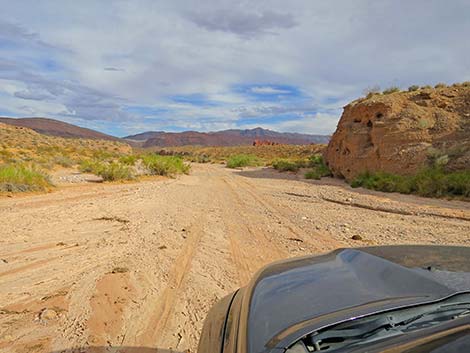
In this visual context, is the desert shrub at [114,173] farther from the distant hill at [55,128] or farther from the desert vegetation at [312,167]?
the distant hill at [55,128]

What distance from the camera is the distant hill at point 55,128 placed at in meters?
141

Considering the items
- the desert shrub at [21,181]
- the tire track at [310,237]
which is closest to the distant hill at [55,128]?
the desert shrub at [21,181]

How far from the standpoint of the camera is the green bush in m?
13.2

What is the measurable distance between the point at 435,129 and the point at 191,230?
1611cm

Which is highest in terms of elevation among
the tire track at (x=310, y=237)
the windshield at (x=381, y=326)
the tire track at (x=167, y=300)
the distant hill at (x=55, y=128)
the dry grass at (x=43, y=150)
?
the distant hill at (x=55, y=128)

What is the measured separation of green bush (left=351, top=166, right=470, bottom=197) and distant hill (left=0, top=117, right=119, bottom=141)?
135 meters

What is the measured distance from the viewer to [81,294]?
4.53 meters

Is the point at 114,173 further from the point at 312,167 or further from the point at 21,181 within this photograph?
the point at 312,167

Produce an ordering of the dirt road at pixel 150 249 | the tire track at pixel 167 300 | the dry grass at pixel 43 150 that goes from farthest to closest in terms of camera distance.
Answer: the dry grass at pixel 43 150 → the dirt road at pixel 150 249 → the tire track at pixel 167 300

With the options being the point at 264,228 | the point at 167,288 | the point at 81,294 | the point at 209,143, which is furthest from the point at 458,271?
the point at 209,143

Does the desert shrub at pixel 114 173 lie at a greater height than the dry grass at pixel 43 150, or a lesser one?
lesser

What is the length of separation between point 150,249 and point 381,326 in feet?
17.8

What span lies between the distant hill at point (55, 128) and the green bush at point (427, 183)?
13460cm

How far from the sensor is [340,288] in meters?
1.86
